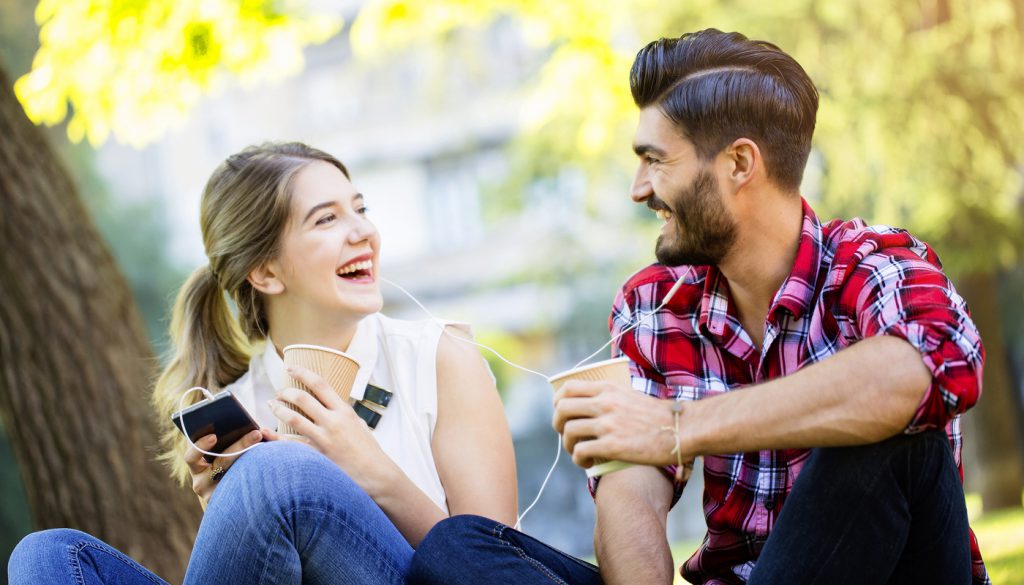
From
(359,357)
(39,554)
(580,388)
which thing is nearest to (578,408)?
(580,388)

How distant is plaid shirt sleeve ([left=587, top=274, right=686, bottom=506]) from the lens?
9.08 ft

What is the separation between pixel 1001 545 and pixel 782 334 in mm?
4936

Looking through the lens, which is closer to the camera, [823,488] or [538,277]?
[823,488]

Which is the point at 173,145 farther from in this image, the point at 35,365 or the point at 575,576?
the point at 575,576

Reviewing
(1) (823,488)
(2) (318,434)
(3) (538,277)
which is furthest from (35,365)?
(3) (538,277)

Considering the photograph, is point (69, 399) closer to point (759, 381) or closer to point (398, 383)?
point (398, 383)

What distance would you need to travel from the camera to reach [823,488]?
2.14 meters

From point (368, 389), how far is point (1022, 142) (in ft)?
Result: 24.2

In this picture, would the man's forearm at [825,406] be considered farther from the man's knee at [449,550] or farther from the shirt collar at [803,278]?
the man's knee at [449,550]

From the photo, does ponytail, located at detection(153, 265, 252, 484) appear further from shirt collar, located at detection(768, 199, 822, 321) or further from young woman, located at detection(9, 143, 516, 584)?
shirt collar, located at detection(768, 199, 822, 321)

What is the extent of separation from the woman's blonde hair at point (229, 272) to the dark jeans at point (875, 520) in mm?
1738

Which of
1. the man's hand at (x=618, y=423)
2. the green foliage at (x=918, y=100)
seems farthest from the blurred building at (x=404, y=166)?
the man's hand at (x=618, y=423)

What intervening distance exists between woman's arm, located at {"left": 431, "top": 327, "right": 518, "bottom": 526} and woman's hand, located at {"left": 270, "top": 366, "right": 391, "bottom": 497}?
31cm

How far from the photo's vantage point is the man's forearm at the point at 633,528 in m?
2.53
